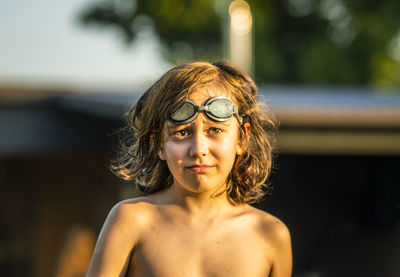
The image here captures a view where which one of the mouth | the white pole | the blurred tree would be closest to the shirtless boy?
the mouth

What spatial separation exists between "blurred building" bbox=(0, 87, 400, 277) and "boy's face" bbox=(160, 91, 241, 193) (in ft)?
1.62

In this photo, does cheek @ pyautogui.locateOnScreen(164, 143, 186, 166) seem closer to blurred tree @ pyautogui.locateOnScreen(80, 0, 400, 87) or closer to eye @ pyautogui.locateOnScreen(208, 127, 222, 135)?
eye @ pyautogui.locateOnScreen(208, 127, 222, 135)

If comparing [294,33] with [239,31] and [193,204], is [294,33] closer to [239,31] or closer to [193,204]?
[239,31]

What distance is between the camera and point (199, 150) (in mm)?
1779

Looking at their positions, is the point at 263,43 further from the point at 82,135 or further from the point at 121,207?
the point at 121,207

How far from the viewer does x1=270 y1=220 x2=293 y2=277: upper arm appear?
6.18ft

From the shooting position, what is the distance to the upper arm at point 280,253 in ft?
6.18

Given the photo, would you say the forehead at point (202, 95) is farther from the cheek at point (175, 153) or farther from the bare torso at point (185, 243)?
the bare torso at point (185, 243)

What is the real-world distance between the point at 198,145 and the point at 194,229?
26 cm

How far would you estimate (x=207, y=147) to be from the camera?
181 cm

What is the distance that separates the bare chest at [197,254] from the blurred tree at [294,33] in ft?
57.4

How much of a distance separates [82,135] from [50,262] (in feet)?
11.3

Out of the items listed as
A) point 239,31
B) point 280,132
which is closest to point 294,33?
point 239,31

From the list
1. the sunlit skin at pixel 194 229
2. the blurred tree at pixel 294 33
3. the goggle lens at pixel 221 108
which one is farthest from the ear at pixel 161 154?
the blurred tree at pixel 294 33
